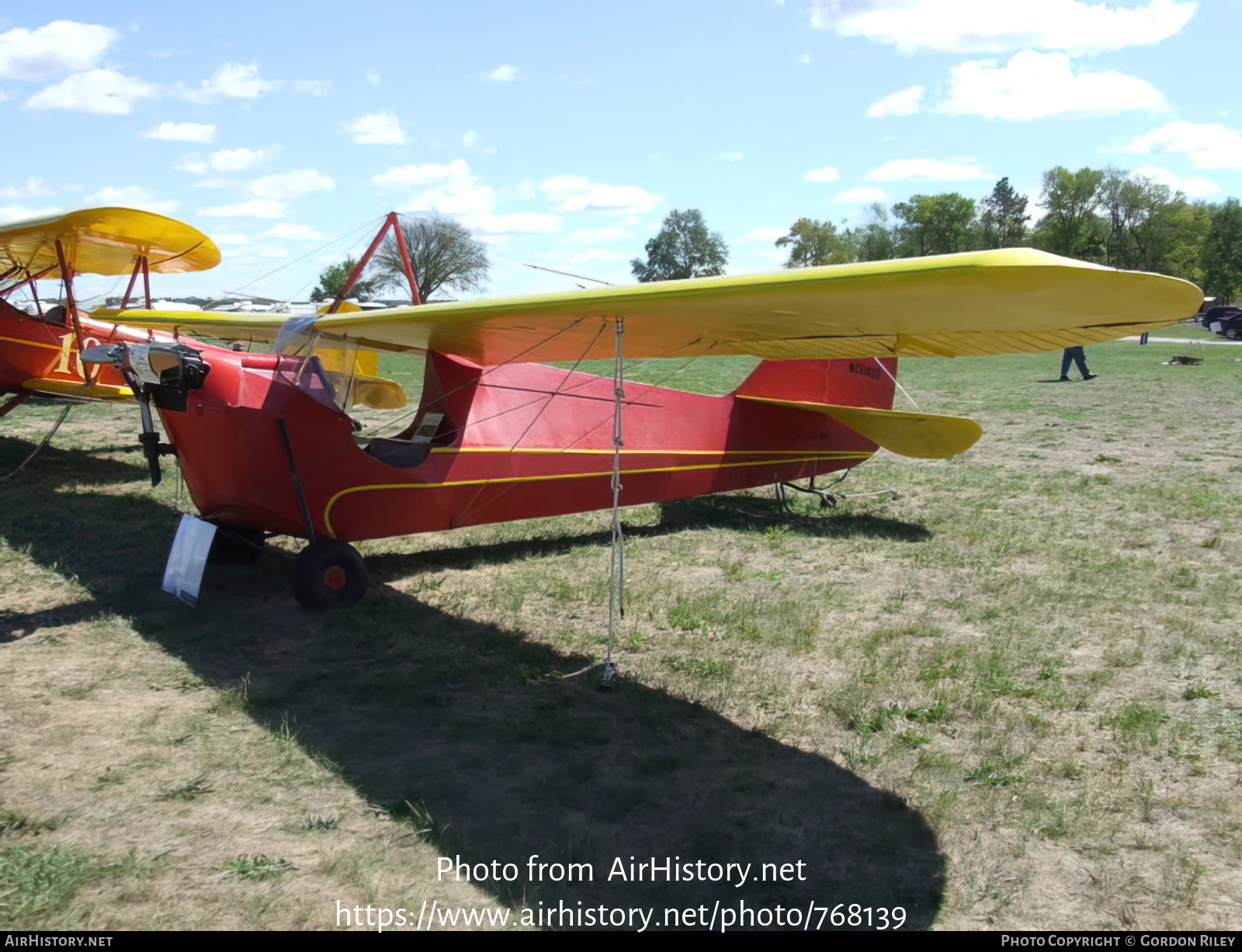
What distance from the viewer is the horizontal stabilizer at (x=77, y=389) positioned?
404 inches

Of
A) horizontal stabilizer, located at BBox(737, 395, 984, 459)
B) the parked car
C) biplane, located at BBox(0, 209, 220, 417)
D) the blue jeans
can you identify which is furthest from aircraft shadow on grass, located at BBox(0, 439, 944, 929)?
the parked car

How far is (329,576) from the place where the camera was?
589 centimetres

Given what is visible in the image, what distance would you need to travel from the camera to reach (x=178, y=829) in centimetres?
333

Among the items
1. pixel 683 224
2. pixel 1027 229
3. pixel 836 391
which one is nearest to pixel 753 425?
pixel 836 391

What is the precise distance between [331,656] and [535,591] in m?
1.68

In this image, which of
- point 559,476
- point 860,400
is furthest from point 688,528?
point 860,400

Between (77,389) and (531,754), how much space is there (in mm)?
8847

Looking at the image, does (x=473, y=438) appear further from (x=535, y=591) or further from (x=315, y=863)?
(x=315, y=863)

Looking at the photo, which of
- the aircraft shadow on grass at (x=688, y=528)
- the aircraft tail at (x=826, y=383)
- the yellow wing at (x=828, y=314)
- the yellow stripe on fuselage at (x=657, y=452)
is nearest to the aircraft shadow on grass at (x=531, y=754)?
the aircraft shadow on grass at (x=688, y=528)

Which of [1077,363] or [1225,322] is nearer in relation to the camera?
[1077,363]

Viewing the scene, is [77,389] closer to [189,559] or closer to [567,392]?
[189,559]

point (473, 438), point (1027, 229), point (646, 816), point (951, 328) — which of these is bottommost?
point (646, 816)

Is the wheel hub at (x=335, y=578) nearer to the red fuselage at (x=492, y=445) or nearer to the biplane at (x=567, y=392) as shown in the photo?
the biplane at (x=567, y=392)

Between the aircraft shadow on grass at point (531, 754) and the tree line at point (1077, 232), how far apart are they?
252 feet
